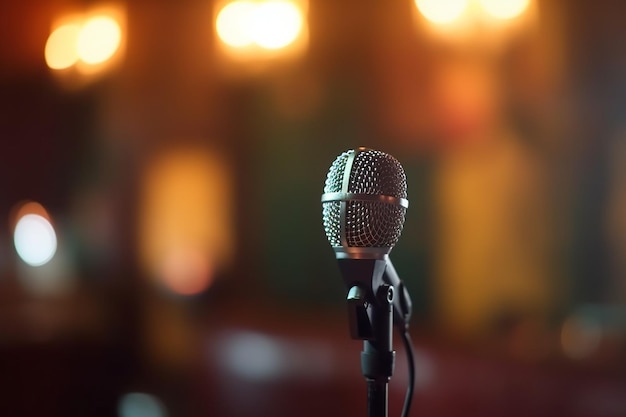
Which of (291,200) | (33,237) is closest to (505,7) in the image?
(291,200)

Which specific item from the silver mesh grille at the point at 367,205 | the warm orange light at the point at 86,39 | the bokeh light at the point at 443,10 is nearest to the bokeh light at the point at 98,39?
the warm orange light at the point at 86,39

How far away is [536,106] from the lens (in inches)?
117

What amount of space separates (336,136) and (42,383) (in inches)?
82.5

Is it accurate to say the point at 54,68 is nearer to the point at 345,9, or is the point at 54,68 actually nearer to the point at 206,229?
the point at 206,229

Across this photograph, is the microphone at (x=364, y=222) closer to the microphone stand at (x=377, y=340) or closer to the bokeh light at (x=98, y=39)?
the microphone stand at (x=377, y=340)

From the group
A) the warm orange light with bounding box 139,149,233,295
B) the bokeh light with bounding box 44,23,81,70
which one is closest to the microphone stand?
the warm orange light with bounding box 139,149,233,295

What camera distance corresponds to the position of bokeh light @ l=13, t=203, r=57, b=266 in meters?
3.99

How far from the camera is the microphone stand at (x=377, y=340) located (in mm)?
935

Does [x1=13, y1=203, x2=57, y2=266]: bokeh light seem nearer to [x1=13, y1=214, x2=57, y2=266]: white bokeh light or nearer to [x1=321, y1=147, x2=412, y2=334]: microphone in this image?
[x1=13, y1=214, x2=57, y2=266]: white bokeh light

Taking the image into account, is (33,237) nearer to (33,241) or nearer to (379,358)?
(33,241)

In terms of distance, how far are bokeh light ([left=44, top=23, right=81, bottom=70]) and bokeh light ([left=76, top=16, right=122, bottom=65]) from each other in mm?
35

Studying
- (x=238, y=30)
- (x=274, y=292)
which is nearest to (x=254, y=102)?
(x=238, y=30)

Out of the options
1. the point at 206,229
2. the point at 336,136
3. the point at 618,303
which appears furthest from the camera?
the point at 206,229

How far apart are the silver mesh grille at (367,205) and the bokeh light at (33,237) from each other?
343 cm
